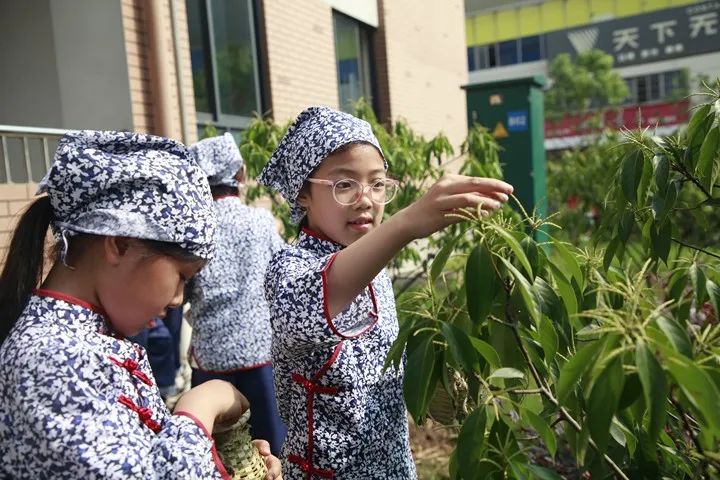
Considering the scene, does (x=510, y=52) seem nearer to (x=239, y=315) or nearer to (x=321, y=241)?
(x=239, y=315)

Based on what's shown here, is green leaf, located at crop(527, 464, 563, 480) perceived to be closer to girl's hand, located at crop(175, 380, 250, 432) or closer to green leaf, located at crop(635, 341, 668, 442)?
green leaf, located at crop(635, 341, 668, 442)

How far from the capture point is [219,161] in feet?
10.7

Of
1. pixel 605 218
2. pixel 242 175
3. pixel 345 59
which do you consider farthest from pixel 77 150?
pixel 345 59

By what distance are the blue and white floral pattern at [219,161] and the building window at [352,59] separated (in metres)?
5.05

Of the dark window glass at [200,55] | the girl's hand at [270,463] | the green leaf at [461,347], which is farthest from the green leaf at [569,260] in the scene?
the dark window glass at [200,55]

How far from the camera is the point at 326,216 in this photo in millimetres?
1585

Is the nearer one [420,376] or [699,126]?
[420,376]

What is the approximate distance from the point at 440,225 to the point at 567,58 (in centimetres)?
3417

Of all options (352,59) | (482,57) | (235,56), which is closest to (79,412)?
(235,56)

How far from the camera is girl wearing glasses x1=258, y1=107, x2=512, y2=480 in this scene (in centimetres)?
147

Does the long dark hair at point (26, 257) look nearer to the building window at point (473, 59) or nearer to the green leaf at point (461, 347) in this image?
the green leaf at point (461, 347)

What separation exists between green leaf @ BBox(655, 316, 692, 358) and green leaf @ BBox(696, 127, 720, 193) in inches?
26.6

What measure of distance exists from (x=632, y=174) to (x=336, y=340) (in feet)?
2.40

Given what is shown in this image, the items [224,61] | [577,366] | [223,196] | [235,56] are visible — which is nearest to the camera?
[577,366]
